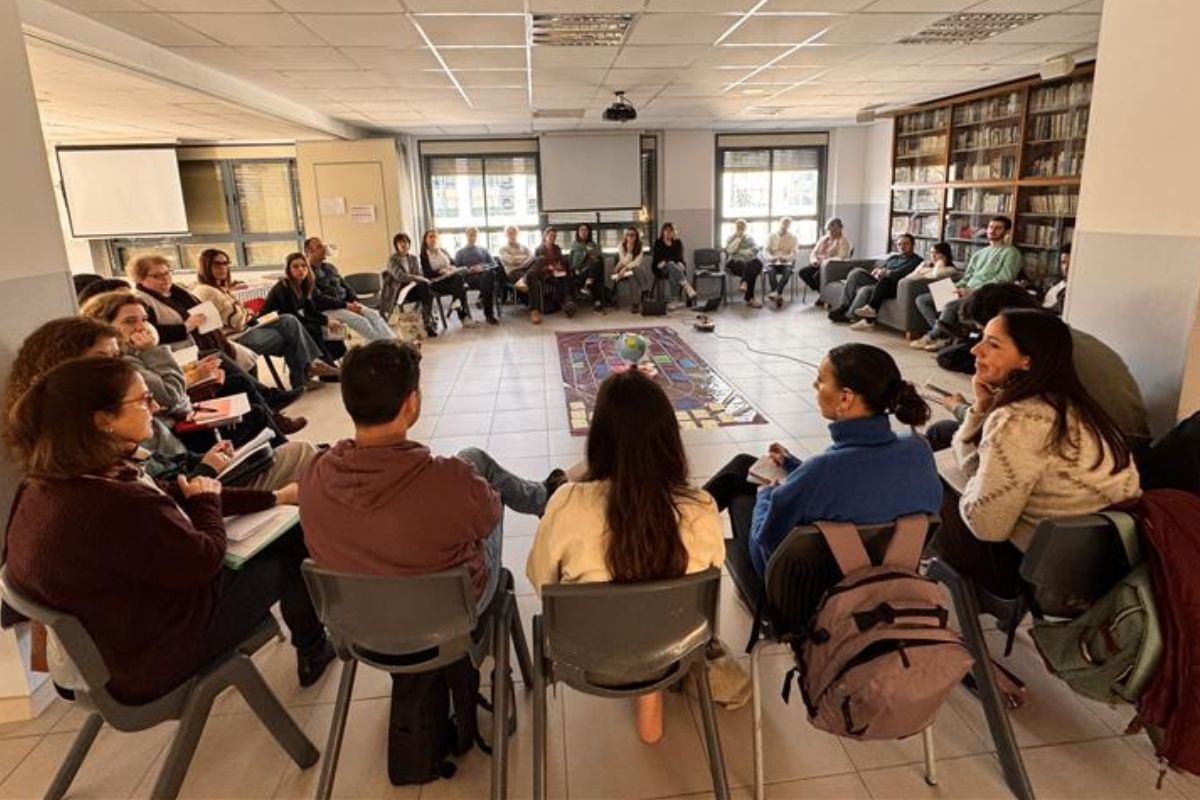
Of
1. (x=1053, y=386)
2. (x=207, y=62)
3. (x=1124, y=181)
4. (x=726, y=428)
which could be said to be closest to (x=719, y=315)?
(x=726, y=428)

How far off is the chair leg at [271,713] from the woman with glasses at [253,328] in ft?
13.1

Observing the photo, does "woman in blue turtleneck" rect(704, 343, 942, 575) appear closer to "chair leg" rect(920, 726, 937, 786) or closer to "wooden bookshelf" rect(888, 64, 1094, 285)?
"chair leg" rect(920, 726, 937, 786)

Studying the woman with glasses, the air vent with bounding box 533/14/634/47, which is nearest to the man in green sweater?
the air vent with bounding box 533/14/634/47

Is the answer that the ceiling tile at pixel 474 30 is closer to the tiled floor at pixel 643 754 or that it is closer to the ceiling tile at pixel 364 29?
the ceiling tile at pixel 364 29

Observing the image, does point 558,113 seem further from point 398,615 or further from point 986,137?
point 398,615

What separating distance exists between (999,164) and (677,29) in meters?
4.88

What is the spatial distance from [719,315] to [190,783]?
8.11 metres

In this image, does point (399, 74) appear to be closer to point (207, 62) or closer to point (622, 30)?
point (207, 62)

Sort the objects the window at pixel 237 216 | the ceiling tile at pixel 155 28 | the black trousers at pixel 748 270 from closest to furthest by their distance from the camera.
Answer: the ceiling tile at pixel 155 28, the black trousers at pixel 748 270, the window at pixel 237 216

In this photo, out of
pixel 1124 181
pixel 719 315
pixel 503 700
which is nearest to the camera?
pixel 503 700

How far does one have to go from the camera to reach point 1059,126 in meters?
6.81

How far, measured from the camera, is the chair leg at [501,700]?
5.47 feet

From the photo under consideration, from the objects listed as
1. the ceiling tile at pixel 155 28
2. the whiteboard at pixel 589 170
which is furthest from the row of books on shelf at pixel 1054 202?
the ceiling tile at pixel 155 28

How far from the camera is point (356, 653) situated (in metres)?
1.67
